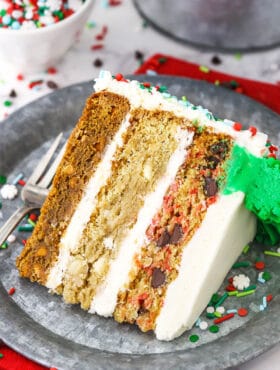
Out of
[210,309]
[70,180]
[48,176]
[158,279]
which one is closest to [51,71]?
[48,176]

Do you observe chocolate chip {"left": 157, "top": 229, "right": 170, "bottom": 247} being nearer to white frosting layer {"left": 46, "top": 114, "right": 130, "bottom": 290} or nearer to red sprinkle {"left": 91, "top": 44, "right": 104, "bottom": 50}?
white frosting layer {"left": 46, "top": 114, "right": 130, "bottom": 290}

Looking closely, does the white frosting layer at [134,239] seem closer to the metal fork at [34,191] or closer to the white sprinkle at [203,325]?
the white sprinkle at [203,325]

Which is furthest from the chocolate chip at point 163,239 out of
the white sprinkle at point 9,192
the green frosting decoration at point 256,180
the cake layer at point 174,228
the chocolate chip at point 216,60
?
the chocolate chip at point 216,60

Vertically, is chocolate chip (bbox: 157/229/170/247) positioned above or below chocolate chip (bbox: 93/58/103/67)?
above

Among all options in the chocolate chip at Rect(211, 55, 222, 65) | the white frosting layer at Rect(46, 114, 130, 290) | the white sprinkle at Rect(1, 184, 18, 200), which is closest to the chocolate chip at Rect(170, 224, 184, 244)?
the white frosting layer at Rect(46, 114, 130, 290)

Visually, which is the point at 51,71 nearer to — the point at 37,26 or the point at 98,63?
the point at 98,63

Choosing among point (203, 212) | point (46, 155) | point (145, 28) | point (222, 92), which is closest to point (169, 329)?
point (203, 212)
